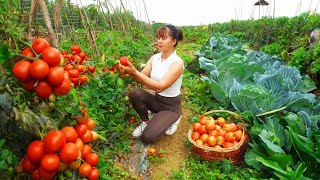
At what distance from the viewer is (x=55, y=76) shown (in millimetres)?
1073

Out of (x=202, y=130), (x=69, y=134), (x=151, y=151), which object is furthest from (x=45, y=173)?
(x=202, y=130)

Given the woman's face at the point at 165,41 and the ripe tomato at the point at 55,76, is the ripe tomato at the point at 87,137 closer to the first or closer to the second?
the ripe tomato at the point at 55,76

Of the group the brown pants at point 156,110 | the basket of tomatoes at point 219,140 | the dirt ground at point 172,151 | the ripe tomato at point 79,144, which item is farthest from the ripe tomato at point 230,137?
the ripe tomato at point 79,144

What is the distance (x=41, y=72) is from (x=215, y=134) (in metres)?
1.93

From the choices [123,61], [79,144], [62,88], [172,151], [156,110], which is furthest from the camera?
[156,110]

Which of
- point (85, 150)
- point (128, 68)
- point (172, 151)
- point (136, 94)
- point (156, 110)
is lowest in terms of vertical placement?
point (172, 151)

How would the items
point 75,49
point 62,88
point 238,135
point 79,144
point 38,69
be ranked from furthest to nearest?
point 238,135 → point 75,49 → point 79,144 → point 62,88 → point 38,69

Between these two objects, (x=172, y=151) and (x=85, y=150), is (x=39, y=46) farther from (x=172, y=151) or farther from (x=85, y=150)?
(x=172, y=151)

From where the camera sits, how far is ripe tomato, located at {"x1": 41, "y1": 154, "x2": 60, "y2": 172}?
111 cm

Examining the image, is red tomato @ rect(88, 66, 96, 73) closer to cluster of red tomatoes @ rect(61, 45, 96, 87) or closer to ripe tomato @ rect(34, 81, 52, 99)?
cluster of red tomatoes @ rect(61, 45, 96, 87)

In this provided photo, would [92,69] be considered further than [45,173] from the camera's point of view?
Yes

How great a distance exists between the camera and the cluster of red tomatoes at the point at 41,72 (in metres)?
1.05

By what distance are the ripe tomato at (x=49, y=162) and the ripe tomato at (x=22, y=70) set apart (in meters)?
0.33

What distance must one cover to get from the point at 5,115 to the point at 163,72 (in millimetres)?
1884
